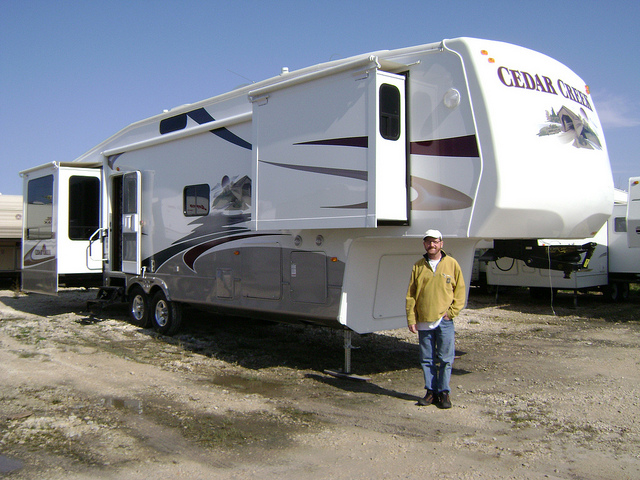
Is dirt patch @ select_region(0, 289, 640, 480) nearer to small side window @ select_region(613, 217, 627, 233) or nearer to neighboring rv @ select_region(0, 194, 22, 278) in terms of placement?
small side window @ select_region(613, 217, 627, 233)

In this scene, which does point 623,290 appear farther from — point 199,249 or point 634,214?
point 199,249

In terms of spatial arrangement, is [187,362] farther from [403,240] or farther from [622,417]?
[622,417]

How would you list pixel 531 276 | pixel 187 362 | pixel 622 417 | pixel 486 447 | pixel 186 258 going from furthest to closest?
pixel 531 276 → pixel 186 258 → pixel 187 362 → pixel 622 417 → pixel 486 447

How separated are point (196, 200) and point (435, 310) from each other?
418cm

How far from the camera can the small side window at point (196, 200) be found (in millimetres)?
8195

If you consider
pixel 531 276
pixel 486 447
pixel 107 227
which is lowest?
pixel 486 447

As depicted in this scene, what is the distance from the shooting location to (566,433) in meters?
4.89

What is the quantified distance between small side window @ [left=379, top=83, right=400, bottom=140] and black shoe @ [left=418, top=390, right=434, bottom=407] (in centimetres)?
253

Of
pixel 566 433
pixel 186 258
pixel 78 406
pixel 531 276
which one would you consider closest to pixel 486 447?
pixel 566 433

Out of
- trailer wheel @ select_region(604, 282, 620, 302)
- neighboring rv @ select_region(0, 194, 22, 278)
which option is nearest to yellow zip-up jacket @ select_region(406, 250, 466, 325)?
trailer wheel @ select_region(604, 282, 620, 302)

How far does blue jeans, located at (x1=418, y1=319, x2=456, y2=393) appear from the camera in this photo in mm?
5621

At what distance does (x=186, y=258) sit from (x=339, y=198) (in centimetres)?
334

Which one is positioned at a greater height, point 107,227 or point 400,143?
point 400,143

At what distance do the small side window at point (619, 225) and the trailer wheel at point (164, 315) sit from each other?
1008cm
